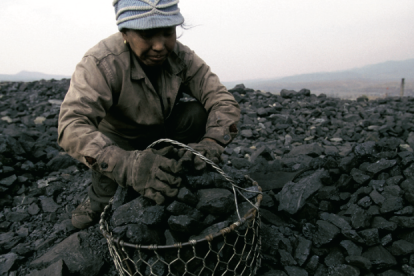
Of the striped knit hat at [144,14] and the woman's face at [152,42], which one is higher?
the striped knit hat at [144,14]

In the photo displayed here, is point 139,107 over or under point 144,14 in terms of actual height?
under

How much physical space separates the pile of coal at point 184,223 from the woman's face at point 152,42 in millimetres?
736

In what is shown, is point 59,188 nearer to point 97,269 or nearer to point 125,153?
point 97,269

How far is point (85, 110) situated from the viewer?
1.59m

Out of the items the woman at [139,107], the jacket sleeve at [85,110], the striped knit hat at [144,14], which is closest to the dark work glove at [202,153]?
the woman at [139,107]

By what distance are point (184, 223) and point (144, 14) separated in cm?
108

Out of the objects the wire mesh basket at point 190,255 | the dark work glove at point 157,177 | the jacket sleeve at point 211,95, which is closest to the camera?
the wire mesh basket at point 190,255

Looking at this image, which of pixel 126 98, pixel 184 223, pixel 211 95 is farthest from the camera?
pixel 211 95

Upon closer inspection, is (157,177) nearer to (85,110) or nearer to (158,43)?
(85,110)

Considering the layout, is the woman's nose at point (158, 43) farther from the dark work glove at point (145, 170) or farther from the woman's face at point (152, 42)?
the dark work glove at point (145, 170)

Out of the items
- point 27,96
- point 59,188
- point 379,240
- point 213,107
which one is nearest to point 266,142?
point 213,107

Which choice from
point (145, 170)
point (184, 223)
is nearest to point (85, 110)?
point (145, 170)

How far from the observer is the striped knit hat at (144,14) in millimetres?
1525

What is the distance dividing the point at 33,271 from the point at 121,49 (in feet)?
4.61
